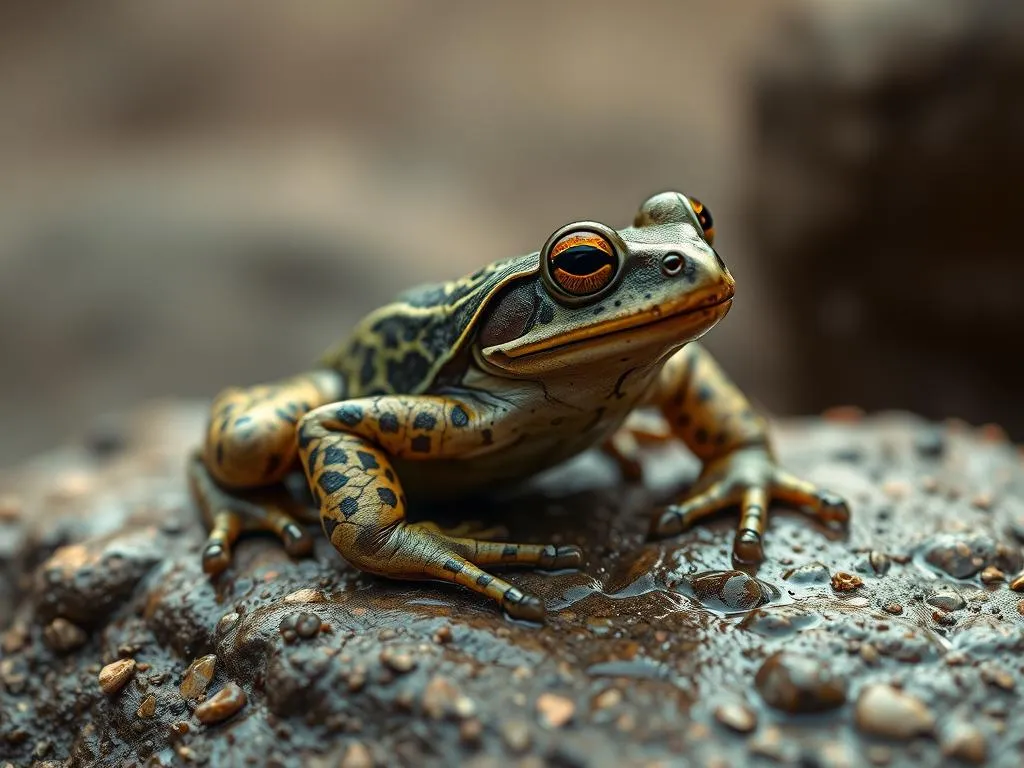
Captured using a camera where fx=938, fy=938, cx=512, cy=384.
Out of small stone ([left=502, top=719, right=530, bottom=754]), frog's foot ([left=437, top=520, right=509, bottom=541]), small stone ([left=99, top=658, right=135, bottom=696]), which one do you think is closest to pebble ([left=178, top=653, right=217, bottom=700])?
small stone ([left=99, top=658, right=135, bottom=696])

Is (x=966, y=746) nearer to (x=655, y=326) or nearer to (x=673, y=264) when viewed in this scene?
(x=655, y=326)

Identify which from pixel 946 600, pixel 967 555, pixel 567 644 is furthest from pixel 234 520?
pixel 967 555

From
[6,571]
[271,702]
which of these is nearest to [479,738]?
[271,702]

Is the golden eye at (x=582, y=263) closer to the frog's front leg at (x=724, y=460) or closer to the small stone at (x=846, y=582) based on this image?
the frog's front leg at (x=724, y=460)

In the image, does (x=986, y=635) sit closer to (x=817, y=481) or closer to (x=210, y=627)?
(x=817, y=481)

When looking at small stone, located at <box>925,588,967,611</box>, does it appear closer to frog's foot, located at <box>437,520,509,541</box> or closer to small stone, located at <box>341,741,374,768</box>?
frog's foot, located at <box>437,520,509,541</box>

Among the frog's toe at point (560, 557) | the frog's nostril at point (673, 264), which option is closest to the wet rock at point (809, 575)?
the frog's toe at point (560, 557)
